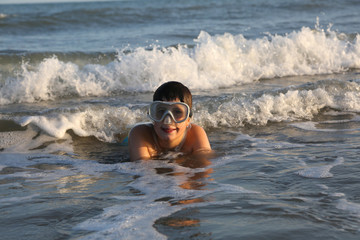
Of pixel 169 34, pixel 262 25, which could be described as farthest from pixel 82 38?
pixel 262 25

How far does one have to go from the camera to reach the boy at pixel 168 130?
494cm

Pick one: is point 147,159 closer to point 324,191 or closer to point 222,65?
point 324,191

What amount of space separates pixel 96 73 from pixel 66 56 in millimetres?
1411

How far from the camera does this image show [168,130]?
16.8 feet

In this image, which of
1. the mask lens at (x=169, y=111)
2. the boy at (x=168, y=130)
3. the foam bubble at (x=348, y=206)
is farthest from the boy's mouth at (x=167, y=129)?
the foam bubble at (x=348, y=206)

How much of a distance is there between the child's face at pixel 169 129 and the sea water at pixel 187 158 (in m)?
0.22

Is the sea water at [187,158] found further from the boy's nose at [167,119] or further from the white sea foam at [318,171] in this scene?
the boy's nose at [167,119]

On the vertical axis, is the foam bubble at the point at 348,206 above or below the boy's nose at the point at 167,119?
below

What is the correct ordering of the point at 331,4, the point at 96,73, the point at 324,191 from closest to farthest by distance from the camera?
the point at 324,191, the point at 96,73, the point at 331,4

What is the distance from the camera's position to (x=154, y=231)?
3.21 metres

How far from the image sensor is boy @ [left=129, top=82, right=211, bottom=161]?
494 centimetres

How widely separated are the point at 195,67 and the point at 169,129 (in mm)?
5679

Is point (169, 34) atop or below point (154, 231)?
atop

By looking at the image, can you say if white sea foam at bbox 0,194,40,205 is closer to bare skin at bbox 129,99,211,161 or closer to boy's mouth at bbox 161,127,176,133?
bare skin at bbox 129,99,211,161
